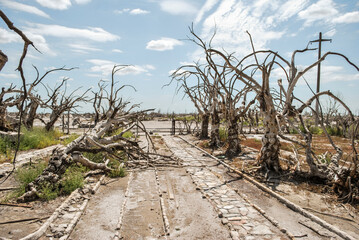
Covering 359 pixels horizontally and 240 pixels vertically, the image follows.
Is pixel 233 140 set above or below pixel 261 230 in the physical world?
above

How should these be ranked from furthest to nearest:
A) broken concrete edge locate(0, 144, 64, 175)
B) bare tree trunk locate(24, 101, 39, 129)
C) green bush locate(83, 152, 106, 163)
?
bare tree trunk locate(24, 101, 39, 129) < green bush locate(83, 152, 106, 163) < broken concrete edge locate(0, 144, 64, 175)

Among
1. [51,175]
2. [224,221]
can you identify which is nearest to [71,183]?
[51,175]

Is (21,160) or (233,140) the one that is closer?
(21,160)

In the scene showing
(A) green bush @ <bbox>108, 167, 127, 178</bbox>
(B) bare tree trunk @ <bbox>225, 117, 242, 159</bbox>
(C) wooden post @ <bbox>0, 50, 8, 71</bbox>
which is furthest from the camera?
(B) bare tree trunk @ <bbox>225, 117, 242, 159</bbox>

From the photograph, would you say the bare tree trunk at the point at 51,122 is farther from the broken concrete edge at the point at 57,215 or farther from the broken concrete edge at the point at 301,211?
the broken concrete edge at the point at 301,211

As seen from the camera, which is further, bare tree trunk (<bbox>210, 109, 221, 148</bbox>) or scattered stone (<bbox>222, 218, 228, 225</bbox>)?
bare tree trunk (<bbox>210, 109, 221, 148</bbox>)

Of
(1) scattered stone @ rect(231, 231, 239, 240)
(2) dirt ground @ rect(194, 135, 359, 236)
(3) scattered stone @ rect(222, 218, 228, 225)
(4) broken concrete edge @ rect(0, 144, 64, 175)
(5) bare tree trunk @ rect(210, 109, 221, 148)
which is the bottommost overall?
(1) scattered stone @ rect(231, 231, 239, 240)

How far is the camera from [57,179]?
6609 mm

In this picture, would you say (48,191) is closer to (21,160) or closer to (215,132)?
(21,160)

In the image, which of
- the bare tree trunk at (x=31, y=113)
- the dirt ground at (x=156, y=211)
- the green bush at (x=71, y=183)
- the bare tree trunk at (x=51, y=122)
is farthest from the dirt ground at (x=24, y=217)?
the bare tree trunk at (x=31, y=113)

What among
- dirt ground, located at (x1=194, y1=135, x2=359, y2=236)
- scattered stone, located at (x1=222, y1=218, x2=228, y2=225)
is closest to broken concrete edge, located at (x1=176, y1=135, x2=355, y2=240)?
dirt ground, located at (x1=194, y1=135, x2=359, y2=236)

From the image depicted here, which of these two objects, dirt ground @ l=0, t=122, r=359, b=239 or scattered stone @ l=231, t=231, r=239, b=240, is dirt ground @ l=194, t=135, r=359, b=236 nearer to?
dirt ground @ l=0, t=122, r=359, b=239

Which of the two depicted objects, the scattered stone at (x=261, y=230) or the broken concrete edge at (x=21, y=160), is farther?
the broken concrete edge at (x=21, y=160)

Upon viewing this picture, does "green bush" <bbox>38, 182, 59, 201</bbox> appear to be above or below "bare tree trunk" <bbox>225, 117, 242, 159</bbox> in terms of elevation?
below
